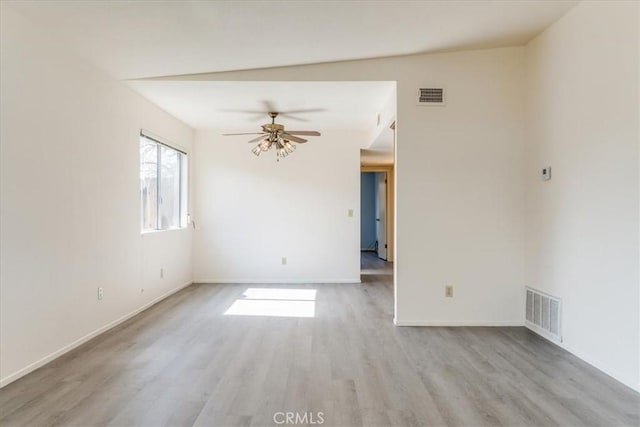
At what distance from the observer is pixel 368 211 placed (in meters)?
10.6

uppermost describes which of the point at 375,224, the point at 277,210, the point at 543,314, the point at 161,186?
the point at 161,186

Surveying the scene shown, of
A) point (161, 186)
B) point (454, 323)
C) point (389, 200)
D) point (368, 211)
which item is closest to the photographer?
point (454, 323)

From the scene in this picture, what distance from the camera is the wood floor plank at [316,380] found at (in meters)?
1.97

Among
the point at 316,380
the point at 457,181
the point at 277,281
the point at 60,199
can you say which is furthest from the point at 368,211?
the point at 60,199

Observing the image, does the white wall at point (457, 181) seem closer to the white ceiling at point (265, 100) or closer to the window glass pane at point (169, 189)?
the white ceiling at point (265, 100)

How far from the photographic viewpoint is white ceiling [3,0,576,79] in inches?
96.7

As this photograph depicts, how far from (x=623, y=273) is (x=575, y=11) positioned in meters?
2.05

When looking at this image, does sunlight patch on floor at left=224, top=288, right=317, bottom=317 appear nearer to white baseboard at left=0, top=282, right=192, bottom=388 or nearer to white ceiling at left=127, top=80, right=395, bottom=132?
white baseboard at left=0, top=282, right=192, bottom=388

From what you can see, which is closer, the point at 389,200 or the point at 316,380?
the point at 316,380

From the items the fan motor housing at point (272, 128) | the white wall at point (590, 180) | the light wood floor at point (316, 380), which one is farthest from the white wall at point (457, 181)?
the fan motor housing at point (272, 128)

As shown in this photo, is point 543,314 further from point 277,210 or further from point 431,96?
point 277,210

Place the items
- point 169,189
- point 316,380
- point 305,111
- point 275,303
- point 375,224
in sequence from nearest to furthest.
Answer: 1. point 316,380
2. point 275,303
3. point 305,111
4. point 169,189
5. point 375,224

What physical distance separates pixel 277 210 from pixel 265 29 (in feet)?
11.0

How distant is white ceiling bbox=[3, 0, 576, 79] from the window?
1153mm
